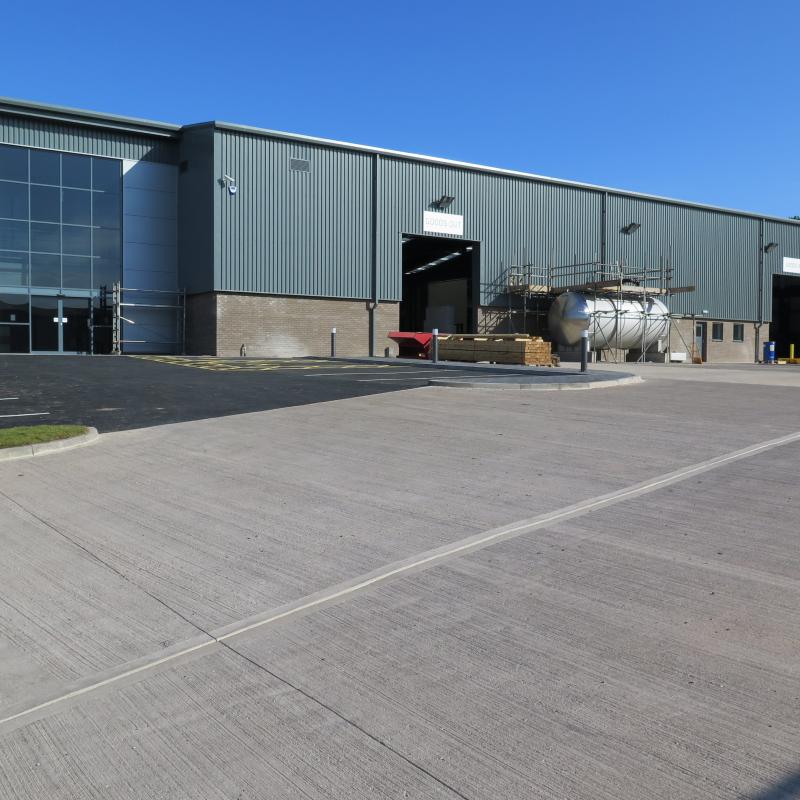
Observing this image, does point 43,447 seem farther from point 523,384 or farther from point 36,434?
point 523,384

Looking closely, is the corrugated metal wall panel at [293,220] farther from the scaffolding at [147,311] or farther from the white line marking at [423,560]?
the white line marking at [423,560]

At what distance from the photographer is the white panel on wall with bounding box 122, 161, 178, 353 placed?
114 feet

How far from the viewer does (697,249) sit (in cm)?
4759

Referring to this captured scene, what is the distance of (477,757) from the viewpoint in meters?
2.84

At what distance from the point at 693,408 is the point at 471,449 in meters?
5.59

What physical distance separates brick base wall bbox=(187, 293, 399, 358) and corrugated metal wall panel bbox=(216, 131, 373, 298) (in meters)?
0.53

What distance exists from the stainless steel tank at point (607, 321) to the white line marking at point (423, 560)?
30.8 metres

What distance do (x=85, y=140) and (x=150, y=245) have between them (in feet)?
16.6

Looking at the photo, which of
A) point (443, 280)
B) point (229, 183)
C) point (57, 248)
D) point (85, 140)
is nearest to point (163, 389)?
point (229, 183)

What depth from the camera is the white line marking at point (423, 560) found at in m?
3.58

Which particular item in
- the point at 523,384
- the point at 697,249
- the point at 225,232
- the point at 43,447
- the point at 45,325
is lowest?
the point at 43,447

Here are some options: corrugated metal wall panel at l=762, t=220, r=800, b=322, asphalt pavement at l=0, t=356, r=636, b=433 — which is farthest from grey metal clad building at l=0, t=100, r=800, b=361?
corrugated metal wall panel at l=762, t=220, r=800, b=322

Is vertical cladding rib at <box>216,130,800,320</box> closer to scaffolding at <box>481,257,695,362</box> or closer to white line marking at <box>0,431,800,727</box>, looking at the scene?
scaffolding at <box>481,257,695,362</box>

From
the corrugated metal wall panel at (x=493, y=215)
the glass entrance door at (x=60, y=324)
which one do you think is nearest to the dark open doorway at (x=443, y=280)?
the corrugated metal wall panel at (x=493, y=215)
